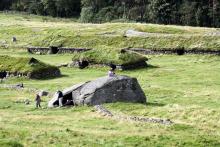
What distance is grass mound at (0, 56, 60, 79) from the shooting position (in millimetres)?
75062

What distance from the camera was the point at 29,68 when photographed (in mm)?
75375

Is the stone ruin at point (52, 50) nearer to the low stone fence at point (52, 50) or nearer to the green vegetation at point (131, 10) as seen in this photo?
the low stone fence at point (52, 50)

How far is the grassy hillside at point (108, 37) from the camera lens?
99.9m

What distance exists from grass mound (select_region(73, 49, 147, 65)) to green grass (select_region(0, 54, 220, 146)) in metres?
10.2

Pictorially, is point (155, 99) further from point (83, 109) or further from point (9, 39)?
point (9, 39)

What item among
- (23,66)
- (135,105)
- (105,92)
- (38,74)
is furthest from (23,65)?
(135,105)

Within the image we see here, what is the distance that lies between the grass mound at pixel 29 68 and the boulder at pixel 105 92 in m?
23.4

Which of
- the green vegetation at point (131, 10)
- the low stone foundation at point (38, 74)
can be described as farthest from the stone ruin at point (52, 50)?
the green vegetation at point (131, 10)

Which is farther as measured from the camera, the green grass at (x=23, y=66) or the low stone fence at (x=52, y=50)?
the low stone fence at (x=52, y=50)

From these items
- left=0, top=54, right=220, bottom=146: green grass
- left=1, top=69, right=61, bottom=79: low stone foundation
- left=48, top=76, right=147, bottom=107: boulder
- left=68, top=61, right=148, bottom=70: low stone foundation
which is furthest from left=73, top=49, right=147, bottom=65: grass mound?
left=48, top=76, right=147, bottom=107: boulder

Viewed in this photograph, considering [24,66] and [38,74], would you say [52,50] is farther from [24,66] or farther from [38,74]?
[38,74]

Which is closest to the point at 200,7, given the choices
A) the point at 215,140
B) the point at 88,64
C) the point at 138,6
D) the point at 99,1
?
the point at 138,6

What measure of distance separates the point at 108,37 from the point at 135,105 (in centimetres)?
6163

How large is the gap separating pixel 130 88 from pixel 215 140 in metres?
18.2
